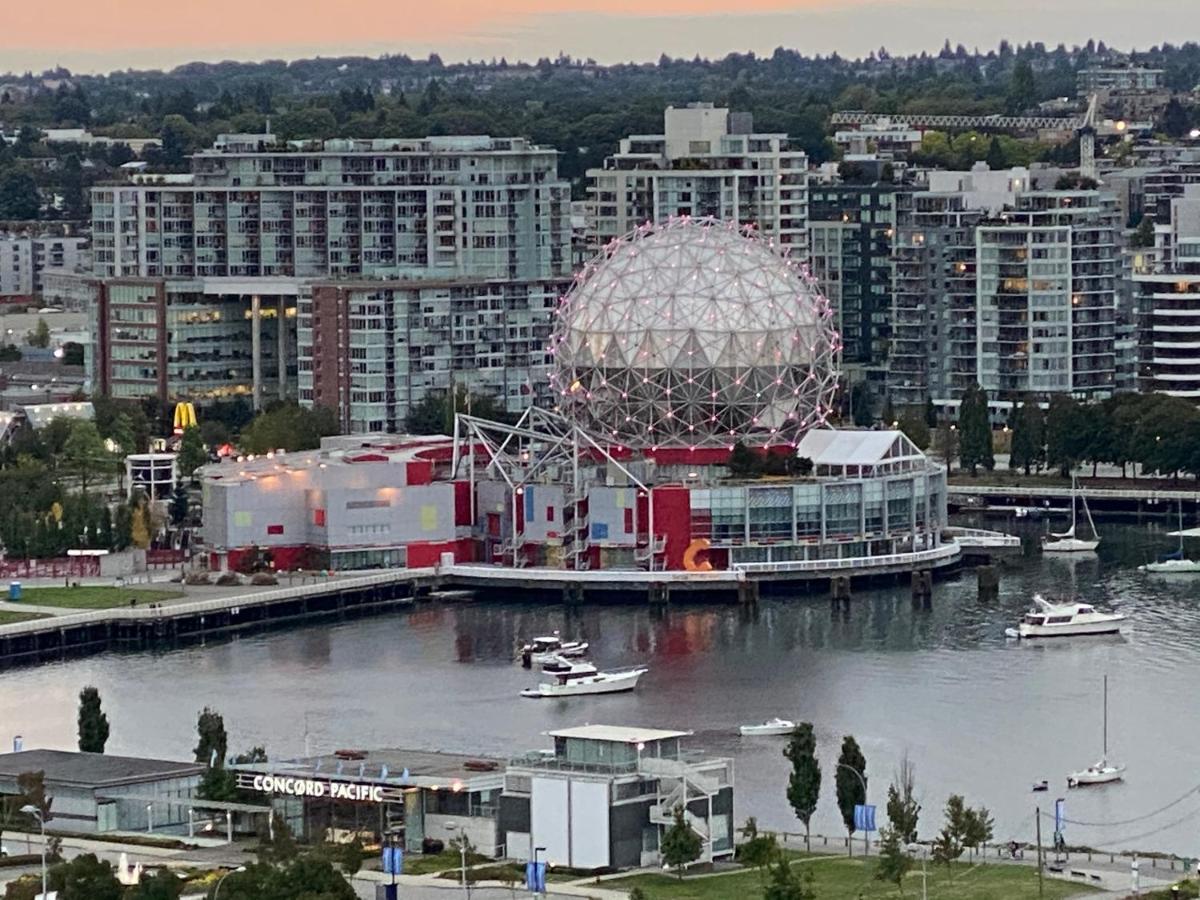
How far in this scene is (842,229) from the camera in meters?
109

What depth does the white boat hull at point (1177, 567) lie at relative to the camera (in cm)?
8156

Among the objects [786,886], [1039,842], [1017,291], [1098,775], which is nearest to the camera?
[786,886]

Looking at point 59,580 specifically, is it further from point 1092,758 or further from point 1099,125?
point 1099,125

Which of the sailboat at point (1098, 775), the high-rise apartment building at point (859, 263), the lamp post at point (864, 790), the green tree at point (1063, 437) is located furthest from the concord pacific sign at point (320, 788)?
the high-rise apartment building at point (859, 263)

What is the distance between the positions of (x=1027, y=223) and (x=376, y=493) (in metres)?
23.7

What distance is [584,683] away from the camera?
2675 inches

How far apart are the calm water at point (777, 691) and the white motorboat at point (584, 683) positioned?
0.36m

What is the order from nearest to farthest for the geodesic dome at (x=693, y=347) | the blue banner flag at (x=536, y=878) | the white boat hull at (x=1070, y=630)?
the blue banner flag at (x=536, y=878) < the white boat hull at (x=1070, y=630) < the geodesic dome at (x=693, y=347)

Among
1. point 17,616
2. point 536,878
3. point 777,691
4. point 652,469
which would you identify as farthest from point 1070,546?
point 536,878

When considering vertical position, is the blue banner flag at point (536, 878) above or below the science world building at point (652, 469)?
below

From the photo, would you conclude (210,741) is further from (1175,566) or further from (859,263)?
(859,263)

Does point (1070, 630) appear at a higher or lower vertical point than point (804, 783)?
higher

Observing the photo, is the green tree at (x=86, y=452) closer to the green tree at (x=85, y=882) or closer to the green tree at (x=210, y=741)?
the green tree at (x=210, y=741)

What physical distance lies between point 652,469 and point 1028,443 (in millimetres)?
13448
